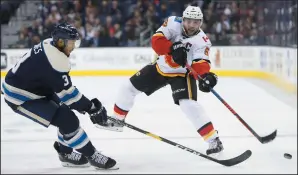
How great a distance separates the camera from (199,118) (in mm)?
1984

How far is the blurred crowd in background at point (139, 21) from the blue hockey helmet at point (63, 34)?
18 centimetres

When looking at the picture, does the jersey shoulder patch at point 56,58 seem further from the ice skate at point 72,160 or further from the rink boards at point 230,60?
the ice skate at point 72,160

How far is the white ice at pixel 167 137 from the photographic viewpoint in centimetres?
379

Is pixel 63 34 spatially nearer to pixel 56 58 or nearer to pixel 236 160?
pixel 56 58

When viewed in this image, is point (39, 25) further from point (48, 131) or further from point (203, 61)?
point (48, 131)

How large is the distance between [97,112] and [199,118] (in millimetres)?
392

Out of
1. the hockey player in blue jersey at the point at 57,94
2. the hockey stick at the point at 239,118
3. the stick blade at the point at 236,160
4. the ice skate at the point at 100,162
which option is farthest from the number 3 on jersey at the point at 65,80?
the stick blade at the point at 236,160

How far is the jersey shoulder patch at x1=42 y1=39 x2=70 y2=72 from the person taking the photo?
4.59ft

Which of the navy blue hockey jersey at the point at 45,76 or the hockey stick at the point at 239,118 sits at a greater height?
the navy blue hockey jersey at the point at 45,76

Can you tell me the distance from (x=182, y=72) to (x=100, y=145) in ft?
9.54

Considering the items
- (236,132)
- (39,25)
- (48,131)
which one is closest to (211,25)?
(39,25)

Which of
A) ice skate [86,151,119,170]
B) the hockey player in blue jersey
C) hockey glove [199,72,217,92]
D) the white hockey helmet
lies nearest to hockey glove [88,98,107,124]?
the hockey player in blue jersey

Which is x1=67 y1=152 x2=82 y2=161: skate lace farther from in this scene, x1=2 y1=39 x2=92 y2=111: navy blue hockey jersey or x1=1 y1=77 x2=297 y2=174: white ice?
x1=1 y1=77 x2=297 y2=174: white ice

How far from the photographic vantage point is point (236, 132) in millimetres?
5914
